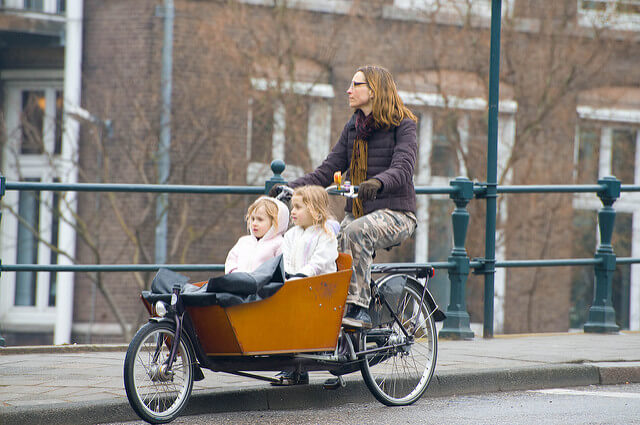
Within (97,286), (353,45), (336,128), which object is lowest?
(97,286)

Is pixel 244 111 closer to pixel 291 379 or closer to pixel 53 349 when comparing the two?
pixel 53 349

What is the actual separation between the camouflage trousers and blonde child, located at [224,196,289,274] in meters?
0.37

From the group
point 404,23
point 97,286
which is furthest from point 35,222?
point 404,23

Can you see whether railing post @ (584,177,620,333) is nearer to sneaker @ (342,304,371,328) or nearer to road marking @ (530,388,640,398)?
road marking @ (530,388,640,398)

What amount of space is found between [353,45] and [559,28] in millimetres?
3087

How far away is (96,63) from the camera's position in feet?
44.7

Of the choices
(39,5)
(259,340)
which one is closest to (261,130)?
(39,5)

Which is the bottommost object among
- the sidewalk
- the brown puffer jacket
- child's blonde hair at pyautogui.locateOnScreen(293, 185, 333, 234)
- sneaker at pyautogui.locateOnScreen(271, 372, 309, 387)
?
the sidewalk

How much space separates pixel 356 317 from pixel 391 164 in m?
0.87

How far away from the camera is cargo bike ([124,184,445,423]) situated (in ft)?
14.7

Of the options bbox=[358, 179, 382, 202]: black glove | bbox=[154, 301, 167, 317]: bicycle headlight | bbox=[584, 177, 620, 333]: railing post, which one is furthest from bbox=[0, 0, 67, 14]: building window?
bbox=[154, 301, 167, 317]: bicycle headlight

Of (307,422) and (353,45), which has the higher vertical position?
(353,45)

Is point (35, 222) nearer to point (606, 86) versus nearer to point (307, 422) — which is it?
point (606, 86)

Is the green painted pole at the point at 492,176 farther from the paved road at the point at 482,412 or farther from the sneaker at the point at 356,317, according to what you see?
the sneaker at the point at 356,317
